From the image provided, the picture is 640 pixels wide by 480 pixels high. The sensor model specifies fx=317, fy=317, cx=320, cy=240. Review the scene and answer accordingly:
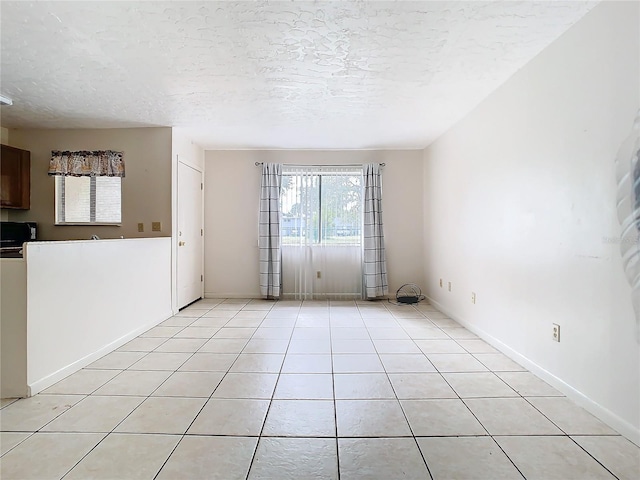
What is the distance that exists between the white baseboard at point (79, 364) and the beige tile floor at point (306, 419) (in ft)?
0.17

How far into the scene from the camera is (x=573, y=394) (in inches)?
76.0

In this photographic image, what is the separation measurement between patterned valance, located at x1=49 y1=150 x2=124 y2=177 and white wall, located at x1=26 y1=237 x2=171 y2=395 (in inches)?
52.0

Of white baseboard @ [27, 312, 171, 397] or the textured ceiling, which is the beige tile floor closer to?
white baseboard @ [27, 312, 171, 397]

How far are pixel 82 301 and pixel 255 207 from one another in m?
2.82

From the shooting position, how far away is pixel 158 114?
3480 millimetres

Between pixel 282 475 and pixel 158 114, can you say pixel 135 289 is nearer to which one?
pixel 158 114

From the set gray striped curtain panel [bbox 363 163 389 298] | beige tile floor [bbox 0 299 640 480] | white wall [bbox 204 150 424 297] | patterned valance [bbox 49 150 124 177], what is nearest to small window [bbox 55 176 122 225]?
patterned valance [bbox 49 150 124 177]

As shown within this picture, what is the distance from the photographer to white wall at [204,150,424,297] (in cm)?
498

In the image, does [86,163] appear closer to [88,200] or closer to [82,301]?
[88,200]

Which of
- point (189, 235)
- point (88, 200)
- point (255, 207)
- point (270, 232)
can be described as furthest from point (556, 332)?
point (88, 200)

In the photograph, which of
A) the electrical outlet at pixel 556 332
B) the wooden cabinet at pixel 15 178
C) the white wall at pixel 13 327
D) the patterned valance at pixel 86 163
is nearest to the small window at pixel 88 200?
the patterned valance at pixel 86 163

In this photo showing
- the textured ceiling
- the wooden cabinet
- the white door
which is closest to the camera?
the textured ceiling

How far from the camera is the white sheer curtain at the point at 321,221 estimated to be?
4.94 meters

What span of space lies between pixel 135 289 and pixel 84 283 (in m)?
0.71
